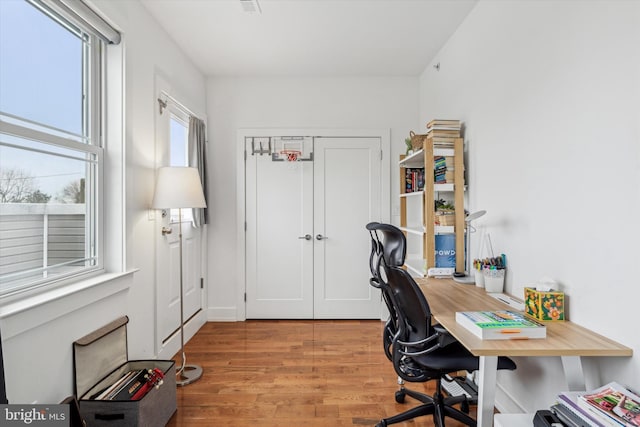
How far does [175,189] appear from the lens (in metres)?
2.50

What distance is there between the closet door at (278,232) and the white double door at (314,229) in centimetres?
1

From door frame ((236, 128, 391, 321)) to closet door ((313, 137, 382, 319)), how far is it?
0.06 m

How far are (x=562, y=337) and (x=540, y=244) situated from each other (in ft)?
1.85

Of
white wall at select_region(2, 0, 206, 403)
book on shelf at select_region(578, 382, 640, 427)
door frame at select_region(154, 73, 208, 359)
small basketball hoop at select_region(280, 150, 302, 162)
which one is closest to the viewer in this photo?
book on shelf at select_region(578, 382, 640, 427)

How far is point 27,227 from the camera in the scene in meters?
1.64

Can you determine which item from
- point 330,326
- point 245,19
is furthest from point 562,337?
point 245,19

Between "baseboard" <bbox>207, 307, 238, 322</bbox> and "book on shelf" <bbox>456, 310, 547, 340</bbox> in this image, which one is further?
"baseboard" <bbox>207, 307, 238, 322</bbox>

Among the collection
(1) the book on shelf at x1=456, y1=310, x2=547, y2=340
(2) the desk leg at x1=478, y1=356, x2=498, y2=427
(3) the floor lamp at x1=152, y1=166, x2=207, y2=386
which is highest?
(3) the floor lamp at x1=152, y1=166, x2=207, y2=386

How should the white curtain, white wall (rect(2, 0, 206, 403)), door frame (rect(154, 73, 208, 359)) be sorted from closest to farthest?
white wall (rect(2, 0, 206, 403))
door frame (rect(154, 73, 208, 359))
the white curtain

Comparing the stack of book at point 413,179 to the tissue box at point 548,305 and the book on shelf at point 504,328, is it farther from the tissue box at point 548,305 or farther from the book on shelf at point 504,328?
the book on shelf at point 504,328

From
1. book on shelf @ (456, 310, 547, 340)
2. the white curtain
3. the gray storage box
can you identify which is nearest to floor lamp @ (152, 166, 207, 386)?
the gray storage box

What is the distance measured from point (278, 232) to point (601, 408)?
3188 mm

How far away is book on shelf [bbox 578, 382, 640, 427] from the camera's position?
1024mm

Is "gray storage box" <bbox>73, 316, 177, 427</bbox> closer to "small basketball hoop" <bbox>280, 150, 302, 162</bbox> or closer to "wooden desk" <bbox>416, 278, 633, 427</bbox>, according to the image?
"wooden desk" <bbox>416, 278, 633, 427</bbox>
